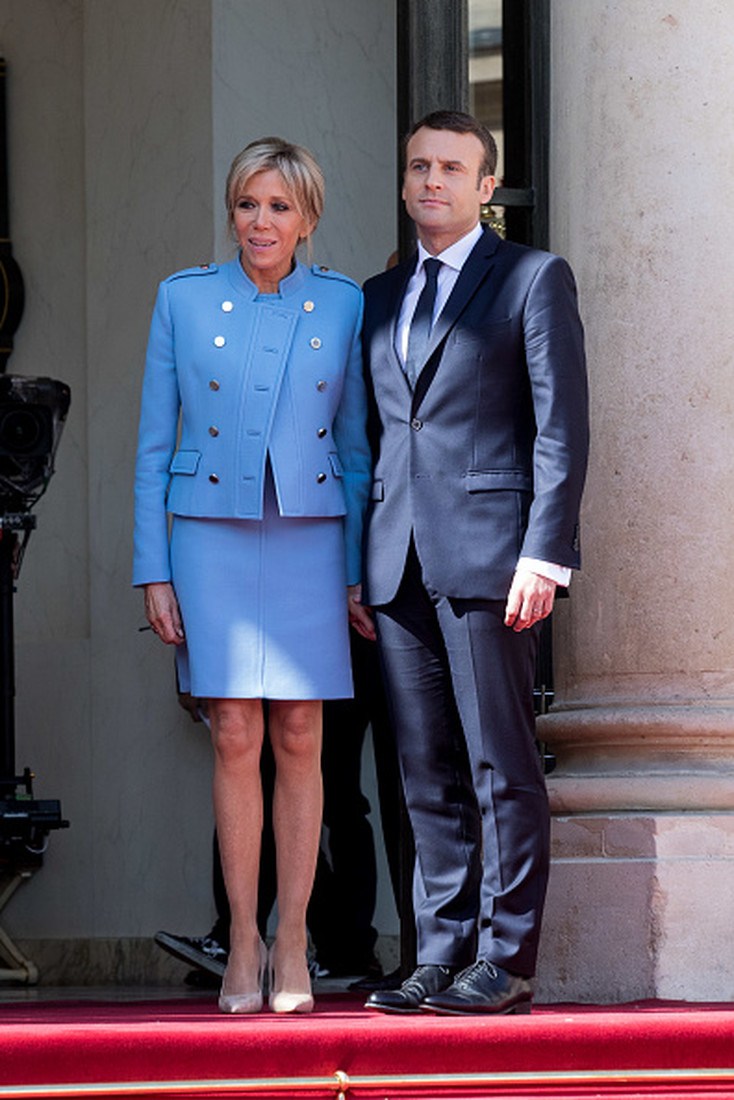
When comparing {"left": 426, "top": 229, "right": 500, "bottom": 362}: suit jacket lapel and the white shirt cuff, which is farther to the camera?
{"left": 426, "top": 229, "right": 500, "bottom": 362}: suit jacket lapel

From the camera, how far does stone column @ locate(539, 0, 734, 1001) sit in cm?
579

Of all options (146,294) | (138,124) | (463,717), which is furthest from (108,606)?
(463,717)

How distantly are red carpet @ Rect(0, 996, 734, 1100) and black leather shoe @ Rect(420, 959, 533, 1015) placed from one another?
0.21 metres

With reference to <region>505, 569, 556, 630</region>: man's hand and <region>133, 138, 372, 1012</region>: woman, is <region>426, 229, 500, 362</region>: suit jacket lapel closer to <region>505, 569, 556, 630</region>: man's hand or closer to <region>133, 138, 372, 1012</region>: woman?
<region>133, 138, 372, 1012</region>: woman

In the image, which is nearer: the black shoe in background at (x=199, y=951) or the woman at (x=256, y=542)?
the woman at (x=256, y=542)

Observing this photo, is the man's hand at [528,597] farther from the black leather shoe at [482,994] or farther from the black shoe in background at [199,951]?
the black shoe in background at [199,951]

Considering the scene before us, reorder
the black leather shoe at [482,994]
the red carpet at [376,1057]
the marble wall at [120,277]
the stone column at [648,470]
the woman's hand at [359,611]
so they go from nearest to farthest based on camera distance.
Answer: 1. the red carpet at [376,1057]
2. the black leather shoe at [482,994]
3. the woman's hand at [359,611]
4. the stone column at [648,470]
5. the marble wall at [120,277]

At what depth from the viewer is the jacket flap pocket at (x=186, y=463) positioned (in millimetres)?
5387

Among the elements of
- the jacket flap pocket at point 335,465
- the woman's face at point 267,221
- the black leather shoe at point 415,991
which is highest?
the woman's face at point 267,221

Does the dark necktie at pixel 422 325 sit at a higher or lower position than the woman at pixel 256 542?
higher

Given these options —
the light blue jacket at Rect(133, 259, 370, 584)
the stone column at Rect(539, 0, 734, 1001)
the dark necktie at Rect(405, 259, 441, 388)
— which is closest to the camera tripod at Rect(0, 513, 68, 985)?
the stone column at Rect(539, 0, 734, 1001)

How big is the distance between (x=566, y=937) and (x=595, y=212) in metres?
1.72

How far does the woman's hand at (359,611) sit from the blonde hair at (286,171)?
31.7 inches

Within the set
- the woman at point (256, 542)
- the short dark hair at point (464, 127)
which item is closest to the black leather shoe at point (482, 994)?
the woman at point (256, 542)
